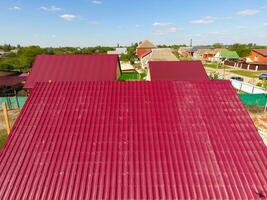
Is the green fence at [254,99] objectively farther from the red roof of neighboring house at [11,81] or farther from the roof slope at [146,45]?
the roof slope at [146,45]

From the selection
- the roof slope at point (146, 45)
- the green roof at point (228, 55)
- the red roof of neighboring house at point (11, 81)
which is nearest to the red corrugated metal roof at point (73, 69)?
the red roof of neighboring house at point (11, 81)

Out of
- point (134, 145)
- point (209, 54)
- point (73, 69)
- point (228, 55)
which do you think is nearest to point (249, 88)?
point (73, 69)

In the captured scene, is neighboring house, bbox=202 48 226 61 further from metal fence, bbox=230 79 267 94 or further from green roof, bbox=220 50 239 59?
metal fence, bbox=230 79 267 94

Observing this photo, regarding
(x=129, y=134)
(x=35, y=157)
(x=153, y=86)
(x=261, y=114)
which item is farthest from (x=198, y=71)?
(x=35, y=157)

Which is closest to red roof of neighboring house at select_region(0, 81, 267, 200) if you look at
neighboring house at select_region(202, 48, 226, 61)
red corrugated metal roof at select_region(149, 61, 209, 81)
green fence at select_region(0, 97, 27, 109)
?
red corrugated metal roof at select_region(149, 61, 209, 81)

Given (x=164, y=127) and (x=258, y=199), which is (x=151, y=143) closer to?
(x=164, y=127)

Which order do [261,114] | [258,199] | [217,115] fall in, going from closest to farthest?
1. [258,199]
2. [217,115]
3. [261,114]
